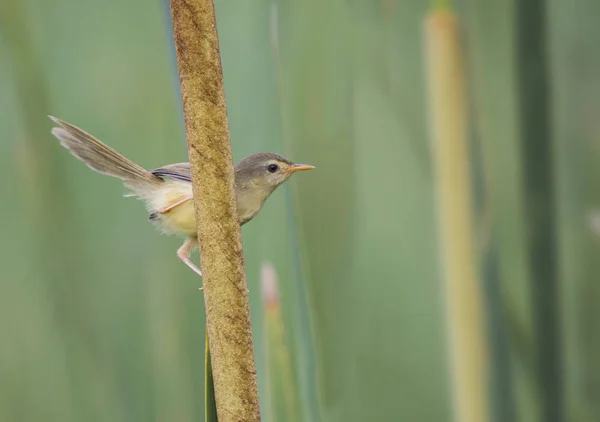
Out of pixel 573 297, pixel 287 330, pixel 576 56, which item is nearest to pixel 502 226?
pixel 573 297

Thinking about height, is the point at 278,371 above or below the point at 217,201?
below

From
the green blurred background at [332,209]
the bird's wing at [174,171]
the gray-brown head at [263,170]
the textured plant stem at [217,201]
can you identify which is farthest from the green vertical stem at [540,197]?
the textured plant stem at [217,201]

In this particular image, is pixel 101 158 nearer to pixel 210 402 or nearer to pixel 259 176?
pixel 259 176

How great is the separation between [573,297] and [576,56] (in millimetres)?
380

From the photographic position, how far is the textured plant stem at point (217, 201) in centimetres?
37

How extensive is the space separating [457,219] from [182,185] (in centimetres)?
34

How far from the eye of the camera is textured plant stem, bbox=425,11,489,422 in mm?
748

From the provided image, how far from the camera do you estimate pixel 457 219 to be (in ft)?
2.57

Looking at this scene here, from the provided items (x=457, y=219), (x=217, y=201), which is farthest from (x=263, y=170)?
(x=217, y=201)

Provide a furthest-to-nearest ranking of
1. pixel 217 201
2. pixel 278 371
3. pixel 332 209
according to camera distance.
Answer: pixel 332 209, pixel 278 371, pixel 217 201

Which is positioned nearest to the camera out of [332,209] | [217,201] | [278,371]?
[217,201]

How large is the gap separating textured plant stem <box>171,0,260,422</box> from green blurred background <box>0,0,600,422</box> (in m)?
0.40

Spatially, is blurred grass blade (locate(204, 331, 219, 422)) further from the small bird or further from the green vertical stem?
the green vertical stem

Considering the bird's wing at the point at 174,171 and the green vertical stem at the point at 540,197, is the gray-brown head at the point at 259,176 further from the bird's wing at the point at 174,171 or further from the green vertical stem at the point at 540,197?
the green vertical stem at the point at 540,197
